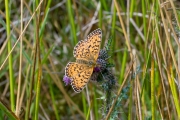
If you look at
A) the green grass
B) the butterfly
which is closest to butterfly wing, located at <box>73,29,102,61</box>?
the butterfly

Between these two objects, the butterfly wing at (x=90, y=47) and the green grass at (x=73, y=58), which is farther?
the green grass at (x=73, y=58)

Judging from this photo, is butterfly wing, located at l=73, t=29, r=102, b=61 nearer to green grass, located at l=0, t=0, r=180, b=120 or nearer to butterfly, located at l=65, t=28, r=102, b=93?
butterfly, located at l=65, t=28, r=102, b=93

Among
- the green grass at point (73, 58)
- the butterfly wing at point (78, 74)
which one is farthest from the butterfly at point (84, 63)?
the green grass at point (73, 58)

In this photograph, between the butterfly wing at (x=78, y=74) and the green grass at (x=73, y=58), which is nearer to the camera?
the butterfly wing at (x=78, y=74)

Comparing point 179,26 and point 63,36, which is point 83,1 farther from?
point 179,26

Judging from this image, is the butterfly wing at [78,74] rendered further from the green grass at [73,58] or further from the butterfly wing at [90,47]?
the green grass at [73,58]

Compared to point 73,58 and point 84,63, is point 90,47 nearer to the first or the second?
point 84,63

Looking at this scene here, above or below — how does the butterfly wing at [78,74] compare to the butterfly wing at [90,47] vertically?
below

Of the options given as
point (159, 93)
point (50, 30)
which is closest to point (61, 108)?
point (50, 30)
